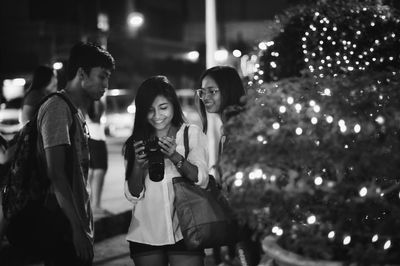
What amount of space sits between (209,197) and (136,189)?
1.55ft

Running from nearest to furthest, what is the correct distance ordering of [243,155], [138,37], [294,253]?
[243,155] → [294,253] → [138,37]

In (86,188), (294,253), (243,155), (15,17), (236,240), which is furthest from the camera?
(15,17)

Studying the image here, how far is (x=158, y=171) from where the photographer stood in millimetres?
3904

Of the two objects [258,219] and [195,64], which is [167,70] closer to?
[195,64]

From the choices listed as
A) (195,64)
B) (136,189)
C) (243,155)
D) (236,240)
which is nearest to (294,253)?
(243,155)

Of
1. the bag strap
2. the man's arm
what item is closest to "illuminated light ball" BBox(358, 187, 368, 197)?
the bag strap

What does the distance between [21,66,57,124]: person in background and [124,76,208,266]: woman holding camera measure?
349 centimetres

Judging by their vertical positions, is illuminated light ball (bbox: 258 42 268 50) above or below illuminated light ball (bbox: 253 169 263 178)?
above

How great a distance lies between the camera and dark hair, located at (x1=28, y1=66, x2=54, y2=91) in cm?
745

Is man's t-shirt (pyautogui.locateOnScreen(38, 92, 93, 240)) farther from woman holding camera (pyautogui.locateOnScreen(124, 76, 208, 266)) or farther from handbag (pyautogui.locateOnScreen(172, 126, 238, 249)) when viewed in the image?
handbag (pyautogui.locateOnScreen(172, 126, 238, 249))

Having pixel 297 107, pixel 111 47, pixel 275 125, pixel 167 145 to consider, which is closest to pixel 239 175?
pixel 275 125

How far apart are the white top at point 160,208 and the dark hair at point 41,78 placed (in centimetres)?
375

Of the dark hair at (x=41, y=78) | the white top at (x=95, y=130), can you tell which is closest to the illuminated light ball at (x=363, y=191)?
the dark hair at (x=41, y=78)

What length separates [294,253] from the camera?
3.04 metres
